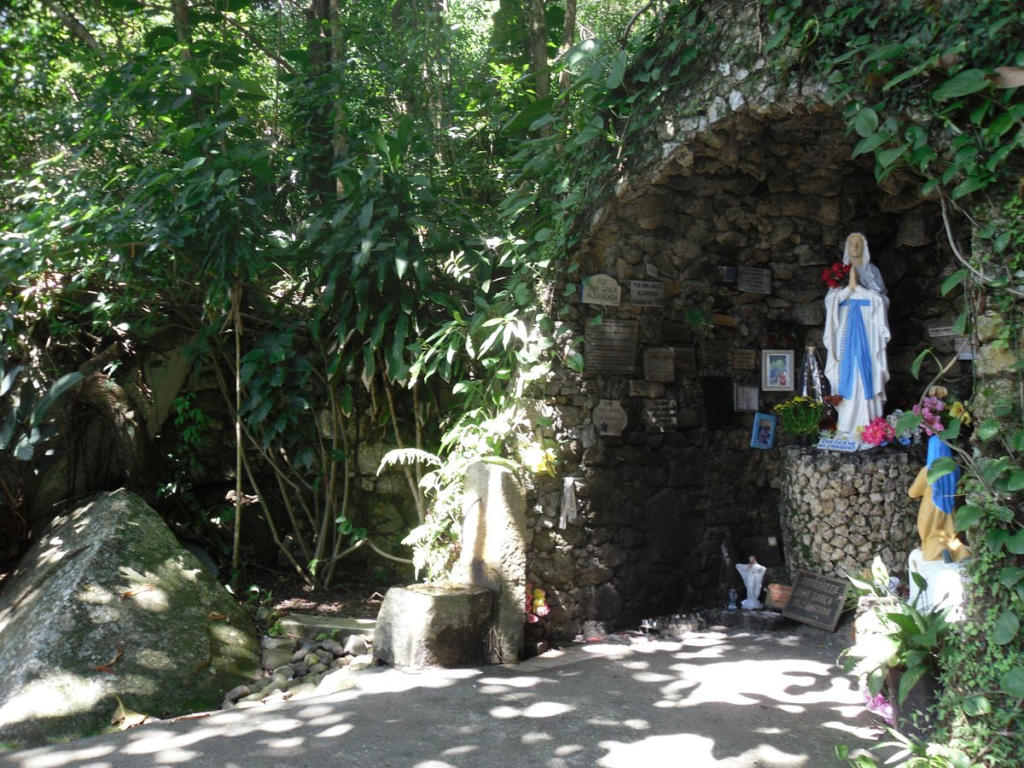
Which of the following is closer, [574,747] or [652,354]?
[574,747]

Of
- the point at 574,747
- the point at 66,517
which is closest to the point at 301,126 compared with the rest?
the point at 66,517

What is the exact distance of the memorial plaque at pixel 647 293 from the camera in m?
5.46

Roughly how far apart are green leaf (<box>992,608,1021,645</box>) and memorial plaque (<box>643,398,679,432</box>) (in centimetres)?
276

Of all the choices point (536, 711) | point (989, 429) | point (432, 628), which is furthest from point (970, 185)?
point (432, 628)

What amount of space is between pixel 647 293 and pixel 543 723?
9.30ft

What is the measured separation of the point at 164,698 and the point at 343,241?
2.80 m

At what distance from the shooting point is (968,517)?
3094 millimetres

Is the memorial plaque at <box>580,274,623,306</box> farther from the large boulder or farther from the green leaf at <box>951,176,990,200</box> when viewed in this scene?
the large boulder

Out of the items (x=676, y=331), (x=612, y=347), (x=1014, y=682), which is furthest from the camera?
(x=676, y=331)

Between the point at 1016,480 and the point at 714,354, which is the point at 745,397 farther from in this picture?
the point at 1016,480

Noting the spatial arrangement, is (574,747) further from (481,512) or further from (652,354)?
(652,354)

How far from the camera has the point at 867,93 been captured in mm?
3656

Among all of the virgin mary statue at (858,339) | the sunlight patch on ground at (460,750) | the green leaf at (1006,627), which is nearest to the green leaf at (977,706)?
the green leaf at (1006,627)

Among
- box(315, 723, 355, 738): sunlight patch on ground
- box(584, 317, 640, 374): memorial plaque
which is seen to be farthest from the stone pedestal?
box(584, 317, 640, 374): memorial plaque
